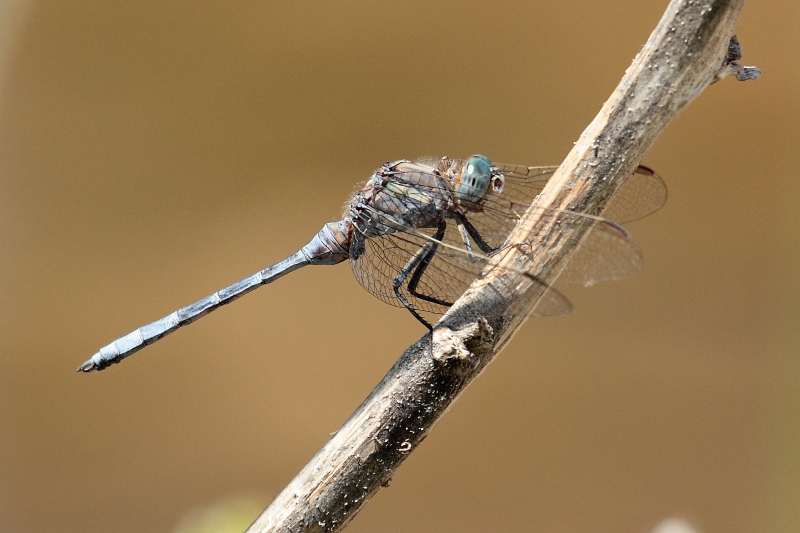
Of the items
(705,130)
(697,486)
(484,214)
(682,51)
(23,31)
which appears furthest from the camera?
(705,130)

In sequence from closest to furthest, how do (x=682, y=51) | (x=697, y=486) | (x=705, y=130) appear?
(x=682, y=51), (x=697, y=486), (x=705, y=130)

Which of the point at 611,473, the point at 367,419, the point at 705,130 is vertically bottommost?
the point at 367,419

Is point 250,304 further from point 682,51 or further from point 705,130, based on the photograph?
point 705,130

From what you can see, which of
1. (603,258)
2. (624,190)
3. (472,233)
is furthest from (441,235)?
(624,190)

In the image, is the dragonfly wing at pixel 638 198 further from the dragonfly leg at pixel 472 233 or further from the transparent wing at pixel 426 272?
the transparent wing at pixel 426 272

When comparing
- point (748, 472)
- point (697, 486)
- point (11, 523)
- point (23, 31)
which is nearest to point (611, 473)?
point (697, 486)

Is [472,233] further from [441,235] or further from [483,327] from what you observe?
[483,327]

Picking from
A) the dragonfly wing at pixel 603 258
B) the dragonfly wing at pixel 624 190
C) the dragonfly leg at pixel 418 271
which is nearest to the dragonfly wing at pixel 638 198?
the dragonfly wing at pixel 624 190
